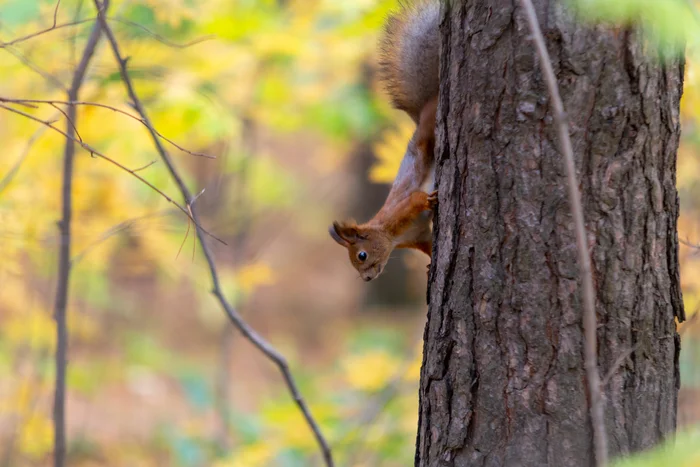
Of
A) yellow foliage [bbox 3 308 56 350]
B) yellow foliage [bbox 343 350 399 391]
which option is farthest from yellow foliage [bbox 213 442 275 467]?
yellow foliage [bbox 3 308 56 350]

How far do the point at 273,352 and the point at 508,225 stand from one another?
2.92 ft

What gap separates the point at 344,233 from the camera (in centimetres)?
268

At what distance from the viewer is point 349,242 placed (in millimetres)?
2703

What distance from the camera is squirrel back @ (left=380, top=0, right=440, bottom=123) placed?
2.11 metres

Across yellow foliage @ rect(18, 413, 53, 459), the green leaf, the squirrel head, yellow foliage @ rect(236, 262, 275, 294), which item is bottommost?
yellow foliage @ rect(18, 413, 53, 459)

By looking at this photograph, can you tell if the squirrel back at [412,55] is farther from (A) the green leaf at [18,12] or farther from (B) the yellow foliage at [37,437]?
(B) the yellow foliage at [37,437]

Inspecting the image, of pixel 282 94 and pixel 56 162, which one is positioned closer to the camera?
pixel 56 162

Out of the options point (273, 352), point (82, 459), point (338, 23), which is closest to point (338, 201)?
point (82, 459)

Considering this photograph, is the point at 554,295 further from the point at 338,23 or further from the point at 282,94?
the point at 282,94

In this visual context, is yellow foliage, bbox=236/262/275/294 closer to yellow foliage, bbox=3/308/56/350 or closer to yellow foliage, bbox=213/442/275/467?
yellow foliage, bbox=3/308/56/350

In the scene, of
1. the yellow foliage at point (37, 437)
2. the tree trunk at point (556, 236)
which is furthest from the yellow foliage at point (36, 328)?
the tree trunk at point (556, 236)

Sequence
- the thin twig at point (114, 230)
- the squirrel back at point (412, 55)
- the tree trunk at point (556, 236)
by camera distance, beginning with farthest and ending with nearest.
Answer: the squirrel back at point (412, 55)
the thin twig at point (114, 230)
the tree trunk at point (556, 236)

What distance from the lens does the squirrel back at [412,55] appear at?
6.93 feet

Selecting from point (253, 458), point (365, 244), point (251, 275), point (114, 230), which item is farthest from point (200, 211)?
point (114, 230)
